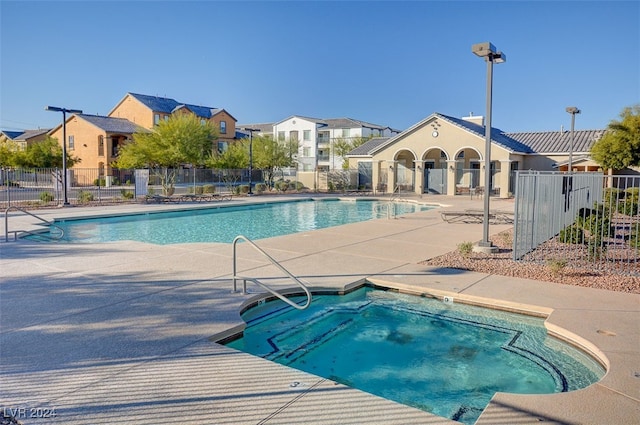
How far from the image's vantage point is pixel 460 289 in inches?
321

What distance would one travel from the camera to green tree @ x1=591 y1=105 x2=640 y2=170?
965 inches

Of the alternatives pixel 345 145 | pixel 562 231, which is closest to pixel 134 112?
pixel 345 145

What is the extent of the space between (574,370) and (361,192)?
34.2m

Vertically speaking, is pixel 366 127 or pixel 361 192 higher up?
pixel 366 127

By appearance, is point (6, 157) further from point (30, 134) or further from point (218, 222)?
point (218, 222)

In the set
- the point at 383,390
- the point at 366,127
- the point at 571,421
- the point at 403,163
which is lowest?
the point at 383,390

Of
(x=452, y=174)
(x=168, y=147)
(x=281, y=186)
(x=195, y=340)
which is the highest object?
(x=168, y=147)

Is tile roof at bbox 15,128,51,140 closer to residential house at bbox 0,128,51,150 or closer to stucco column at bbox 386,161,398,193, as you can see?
residential house at bbox 0,128,51,150

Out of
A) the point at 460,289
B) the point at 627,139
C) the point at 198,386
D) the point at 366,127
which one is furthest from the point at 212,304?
the point at 366,127

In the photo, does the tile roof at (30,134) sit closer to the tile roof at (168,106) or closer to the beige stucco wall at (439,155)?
the tile roof at (168,106)

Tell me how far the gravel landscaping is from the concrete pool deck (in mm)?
426

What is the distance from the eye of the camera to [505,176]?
33625mm

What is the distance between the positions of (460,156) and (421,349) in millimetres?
36487

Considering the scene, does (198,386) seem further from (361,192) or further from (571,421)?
(361,192)
